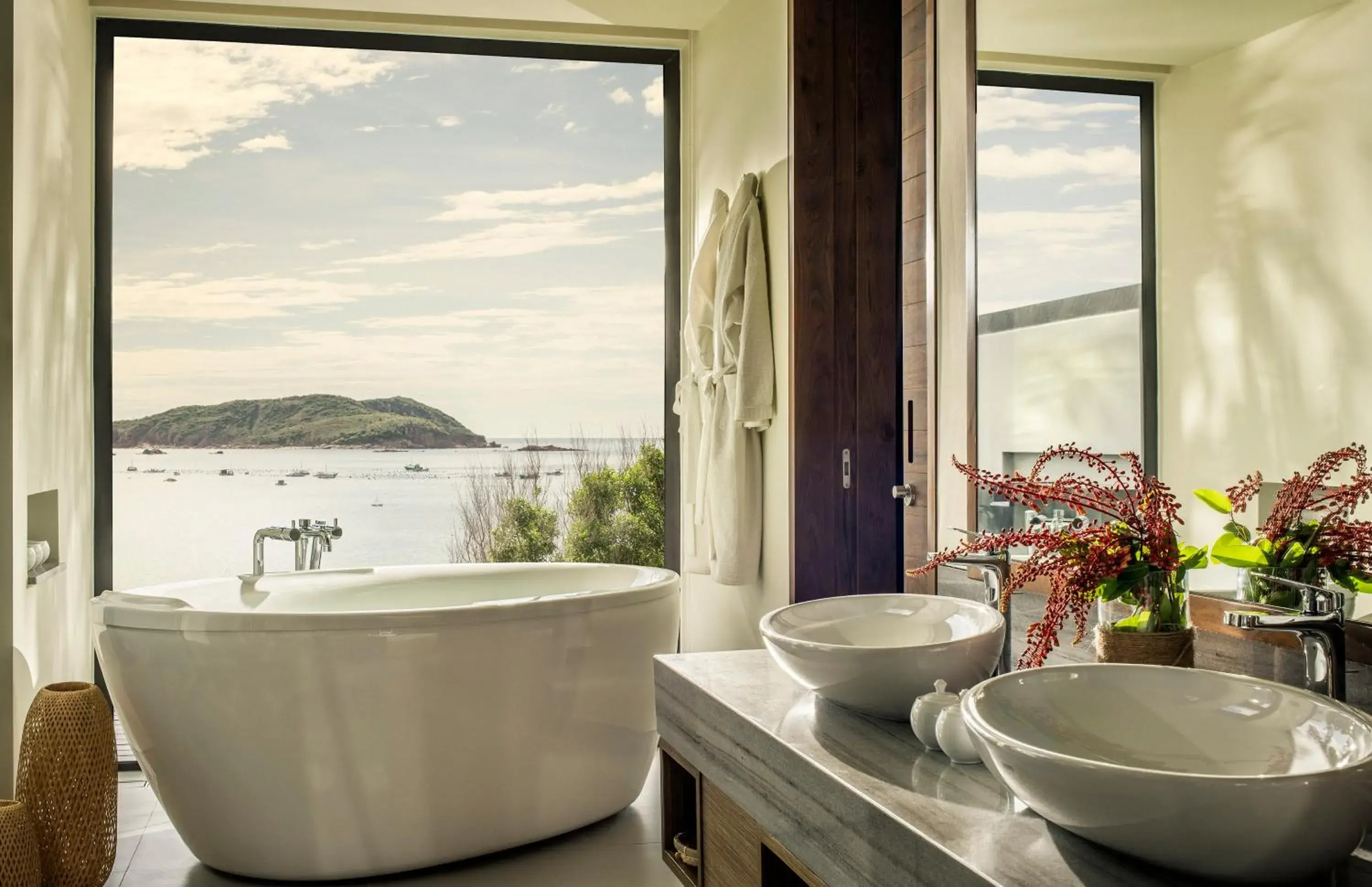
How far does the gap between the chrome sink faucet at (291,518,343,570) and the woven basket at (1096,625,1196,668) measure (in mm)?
3102

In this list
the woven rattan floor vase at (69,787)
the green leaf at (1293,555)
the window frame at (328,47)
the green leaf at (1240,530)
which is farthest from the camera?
the window frame at (328,47)

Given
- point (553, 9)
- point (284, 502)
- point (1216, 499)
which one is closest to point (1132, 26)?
point (1216, 499)

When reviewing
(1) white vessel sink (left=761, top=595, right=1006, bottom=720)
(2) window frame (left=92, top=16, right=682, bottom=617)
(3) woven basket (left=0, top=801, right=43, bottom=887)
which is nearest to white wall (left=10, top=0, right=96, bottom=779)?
(2) window frame (left=92, top=16, right=682, bottom=617)

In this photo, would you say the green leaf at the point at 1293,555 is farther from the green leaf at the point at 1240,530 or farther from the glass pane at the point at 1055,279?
the glass pane at the point at 1055,279

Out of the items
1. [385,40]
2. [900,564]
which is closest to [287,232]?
[385,40]

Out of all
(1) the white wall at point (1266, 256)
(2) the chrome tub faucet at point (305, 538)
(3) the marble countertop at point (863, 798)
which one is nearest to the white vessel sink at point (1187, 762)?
(3) the marble countertop at point (863, 798)

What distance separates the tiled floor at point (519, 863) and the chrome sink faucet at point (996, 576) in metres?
1.44

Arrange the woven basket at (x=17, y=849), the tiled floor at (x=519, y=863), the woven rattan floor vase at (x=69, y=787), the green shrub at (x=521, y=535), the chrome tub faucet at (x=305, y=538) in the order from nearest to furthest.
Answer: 1. the woven basket at (x=17, y=849)
2. the woven rattan floor vase at (x=69, y=787)
3. the tiled floor at (x=519, y=863)
4. the chrome tub faucet at (x=305, y=538)
5. the green shrub at (x=521, y=535)

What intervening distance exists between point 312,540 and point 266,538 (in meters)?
0.20

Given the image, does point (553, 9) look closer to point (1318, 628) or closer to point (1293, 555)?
point (1293, 555)

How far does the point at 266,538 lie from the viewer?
13.2 ft

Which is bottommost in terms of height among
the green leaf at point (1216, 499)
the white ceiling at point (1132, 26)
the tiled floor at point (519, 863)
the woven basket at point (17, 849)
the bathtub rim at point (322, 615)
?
the tiled floor at point (519, 863)

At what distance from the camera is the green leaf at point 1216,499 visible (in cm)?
151

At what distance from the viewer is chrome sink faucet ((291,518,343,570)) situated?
3.95 m
